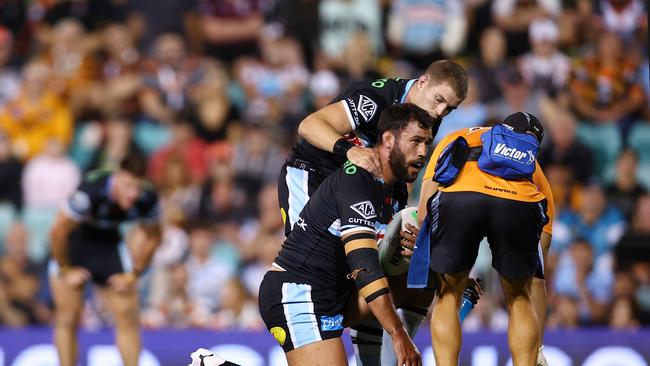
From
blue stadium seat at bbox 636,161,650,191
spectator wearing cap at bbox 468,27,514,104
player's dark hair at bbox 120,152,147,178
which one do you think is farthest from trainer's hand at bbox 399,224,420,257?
blue stadium seat at bbox 636,161,650,191

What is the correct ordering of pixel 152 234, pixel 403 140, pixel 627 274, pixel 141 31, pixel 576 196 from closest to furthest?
pixel 403 140 → pixel 152 234 → pixel 627 274 → pixel 576 196 → pixel 141 31

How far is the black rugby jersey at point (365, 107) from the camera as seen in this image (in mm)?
6293

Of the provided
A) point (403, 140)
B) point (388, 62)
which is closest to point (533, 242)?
point (403, 140)

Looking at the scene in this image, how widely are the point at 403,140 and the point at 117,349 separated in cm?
442

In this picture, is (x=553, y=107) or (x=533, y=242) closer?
(x=533, y=242)

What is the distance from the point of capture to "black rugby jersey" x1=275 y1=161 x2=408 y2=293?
546cm

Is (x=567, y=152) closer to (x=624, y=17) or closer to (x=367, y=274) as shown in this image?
(x=624, y=17)

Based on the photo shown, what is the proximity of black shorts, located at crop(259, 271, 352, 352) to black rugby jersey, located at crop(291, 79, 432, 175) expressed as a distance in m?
0.90

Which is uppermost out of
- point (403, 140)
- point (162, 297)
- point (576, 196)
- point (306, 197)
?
point (403, 140)

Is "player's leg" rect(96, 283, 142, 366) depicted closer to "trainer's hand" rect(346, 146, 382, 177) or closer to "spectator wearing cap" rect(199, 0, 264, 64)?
"trainer's hand" rect(346, 146, 382, 177)

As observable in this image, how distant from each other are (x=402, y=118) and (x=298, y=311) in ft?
3.68

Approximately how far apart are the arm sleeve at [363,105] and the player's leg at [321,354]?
1.29 metres

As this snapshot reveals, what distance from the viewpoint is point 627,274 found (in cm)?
1042

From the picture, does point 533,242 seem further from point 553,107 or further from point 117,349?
point 553,107
